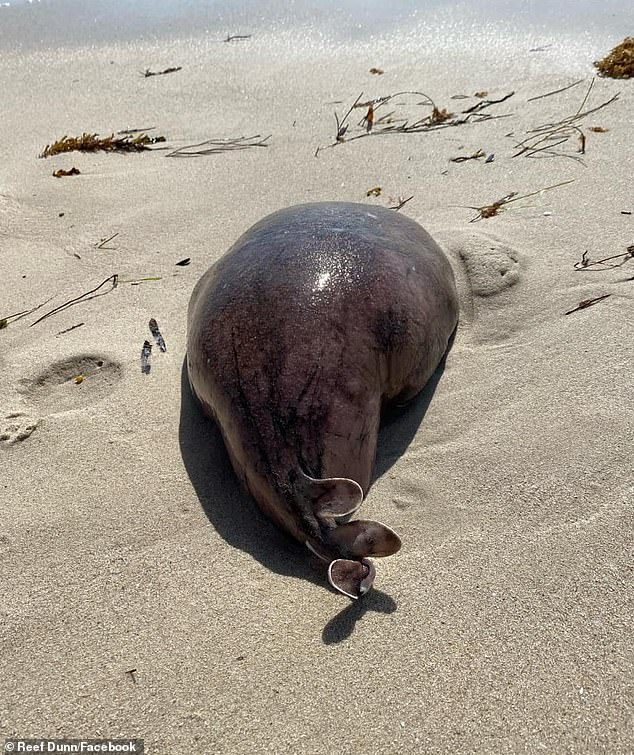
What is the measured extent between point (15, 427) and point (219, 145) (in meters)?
3.26

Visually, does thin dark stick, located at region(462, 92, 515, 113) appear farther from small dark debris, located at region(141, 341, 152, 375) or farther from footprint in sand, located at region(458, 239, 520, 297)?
small dark debris, located at region(141, 341, 152, 375)

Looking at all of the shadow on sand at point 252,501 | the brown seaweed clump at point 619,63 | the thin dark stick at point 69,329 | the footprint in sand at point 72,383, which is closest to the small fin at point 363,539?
the shadow on sand at point 252,501

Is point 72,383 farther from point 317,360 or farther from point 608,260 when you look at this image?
point 608,260

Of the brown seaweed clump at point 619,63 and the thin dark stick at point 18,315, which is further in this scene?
the brown seaweed clump at point 619,63

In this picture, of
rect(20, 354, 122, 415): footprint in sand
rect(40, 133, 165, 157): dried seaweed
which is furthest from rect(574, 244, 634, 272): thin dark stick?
rect(40, 133, 165, 157): dried seaweed

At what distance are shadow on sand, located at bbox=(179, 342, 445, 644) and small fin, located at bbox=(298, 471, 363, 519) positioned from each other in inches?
7.5

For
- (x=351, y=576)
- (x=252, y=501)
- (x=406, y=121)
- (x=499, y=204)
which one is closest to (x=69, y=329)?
(x=252, y=501)

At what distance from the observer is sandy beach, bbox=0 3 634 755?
1.76 m

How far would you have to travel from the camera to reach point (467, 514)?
7.40 ft

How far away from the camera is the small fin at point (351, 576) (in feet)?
6.34

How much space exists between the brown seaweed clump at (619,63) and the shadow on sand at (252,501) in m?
4.06

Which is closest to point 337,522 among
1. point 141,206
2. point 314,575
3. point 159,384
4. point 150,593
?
point 314,575

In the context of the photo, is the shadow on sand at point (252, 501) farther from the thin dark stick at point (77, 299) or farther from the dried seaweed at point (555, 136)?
the dried seaweed at point (555, 136)

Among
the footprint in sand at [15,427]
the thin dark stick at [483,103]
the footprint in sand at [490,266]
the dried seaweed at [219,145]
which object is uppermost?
the thin dark stick at [483,103]
